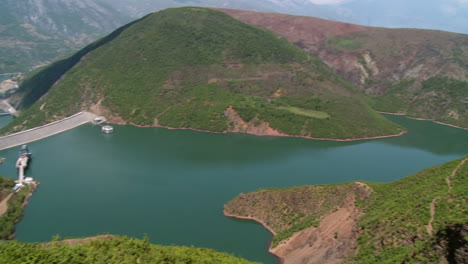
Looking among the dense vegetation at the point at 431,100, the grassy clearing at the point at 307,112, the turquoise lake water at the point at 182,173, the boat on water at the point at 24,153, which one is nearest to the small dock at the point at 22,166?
the boat on water at the point at 24,153

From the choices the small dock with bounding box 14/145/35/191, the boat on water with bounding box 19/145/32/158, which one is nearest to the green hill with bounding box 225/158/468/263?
the small dock with bounding box 14/145/35/191

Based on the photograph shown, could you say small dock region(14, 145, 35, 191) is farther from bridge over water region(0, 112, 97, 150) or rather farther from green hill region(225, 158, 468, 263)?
green hill region(225, 158, 468, 263)

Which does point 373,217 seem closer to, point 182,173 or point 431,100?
point 182,173

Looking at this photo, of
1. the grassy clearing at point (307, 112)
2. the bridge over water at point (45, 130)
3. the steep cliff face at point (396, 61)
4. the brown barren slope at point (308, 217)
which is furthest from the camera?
the steep cliff face at point (396, 61)

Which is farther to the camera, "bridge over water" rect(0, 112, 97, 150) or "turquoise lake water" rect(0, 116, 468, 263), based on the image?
"bridge over water" rect(0, 112, 97, 150)

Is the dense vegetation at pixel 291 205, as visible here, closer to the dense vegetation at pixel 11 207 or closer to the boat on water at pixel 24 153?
the dense vegetation at pixel 11 207
